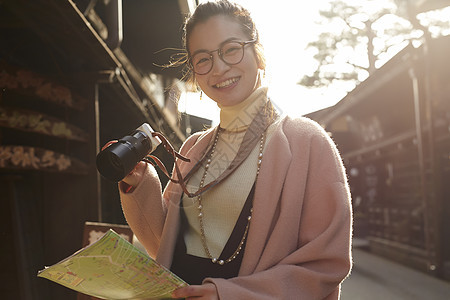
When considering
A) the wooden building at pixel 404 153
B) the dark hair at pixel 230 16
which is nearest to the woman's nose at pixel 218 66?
the dark hair at pixel 230 16

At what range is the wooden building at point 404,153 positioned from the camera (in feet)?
29.7

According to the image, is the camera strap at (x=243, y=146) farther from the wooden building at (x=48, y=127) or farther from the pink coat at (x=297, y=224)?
the wooden building at (x=48, y=127)

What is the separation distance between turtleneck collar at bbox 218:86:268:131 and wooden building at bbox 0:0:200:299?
441mm

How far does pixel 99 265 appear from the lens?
5.35 ft

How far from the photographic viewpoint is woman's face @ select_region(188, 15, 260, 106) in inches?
84.2

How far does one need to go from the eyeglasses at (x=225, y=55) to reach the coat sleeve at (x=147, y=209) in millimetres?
482

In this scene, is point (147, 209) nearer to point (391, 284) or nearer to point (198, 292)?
point (198, 292)

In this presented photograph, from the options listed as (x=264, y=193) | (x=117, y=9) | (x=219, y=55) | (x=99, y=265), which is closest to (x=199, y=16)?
(x=219, y=55)

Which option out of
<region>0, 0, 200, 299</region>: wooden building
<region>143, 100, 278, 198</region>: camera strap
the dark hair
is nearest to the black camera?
<region>143, 100, 278, 198</region>: camera strap

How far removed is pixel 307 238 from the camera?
6.19ft

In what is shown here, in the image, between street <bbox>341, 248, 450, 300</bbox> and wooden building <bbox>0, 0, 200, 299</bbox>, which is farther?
street <bbox>341, 248, 450, 300</bbox>

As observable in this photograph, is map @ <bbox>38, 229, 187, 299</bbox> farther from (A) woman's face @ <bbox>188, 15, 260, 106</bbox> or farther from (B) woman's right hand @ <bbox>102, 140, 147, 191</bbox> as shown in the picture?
(A) woman's face @ <bbox>188, 15, 260, 106</bbox>

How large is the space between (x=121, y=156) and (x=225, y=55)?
634mm

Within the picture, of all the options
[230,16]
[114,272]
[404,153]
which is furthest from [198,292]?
[404,153]
